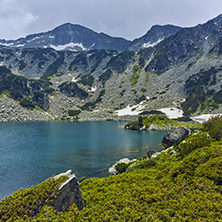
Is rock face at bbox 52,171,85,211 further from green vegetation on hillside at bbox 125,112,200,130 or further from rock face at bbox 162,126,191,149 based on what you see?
green vegetation on hillside at bbox 125,112,200,130

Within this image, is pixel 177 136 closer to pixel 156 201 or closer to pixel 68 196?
pixel 156 201

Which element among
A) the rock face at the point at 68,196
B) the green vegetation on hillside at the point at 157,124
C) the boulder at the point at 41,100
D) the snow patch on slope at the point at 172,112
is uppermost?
the boulder at the point at 41,100

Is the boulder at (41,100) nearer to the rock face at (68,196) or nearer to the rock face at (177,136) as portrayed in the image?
the rock face at (177,136)

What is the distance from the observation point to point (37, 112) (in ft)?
538

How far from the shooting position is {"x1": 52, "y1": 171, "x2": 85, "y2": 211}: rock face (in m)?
12.7

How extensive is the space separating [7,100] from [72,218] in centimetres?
18169

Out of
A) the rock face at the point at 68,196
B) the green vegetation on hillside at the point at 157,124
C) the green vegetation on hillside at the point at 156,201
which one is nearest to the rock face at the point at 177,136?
the green vegetation on hillside at the point at 156,201

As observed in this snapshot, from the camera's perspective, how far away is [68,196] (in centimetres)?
1323

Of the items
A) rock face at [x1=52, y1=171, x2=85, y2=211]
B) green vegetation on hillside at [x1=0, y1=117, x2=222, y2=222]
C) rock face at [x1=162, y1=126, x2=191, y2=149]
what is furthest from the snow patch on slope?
rock face at [x1=52, y1=171, x2=85, y2=211]

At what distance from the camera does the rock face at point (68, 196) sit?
41.7ft

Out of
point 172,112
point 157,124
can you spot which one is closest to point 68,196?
point 157,124

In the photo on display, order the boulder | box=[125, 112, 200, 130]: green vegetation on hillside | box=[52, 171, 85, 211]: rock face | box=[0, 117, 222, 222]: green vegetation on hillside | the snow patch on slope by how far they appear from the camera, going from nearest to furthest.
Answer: box=[0, 117, 222, 222]: green vegetation on hillside
box=[52, 171, 85, 211]: rock face
box=[125, 112, 200, 130]: green vegetation on hillside
the snow patch on slope
the boulder

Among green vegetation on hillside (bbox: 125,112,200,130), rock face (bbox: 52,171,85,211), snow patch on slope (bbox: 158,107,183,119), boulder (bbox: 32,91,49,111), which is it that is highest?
boulder (bbox: 32,91,49,111)

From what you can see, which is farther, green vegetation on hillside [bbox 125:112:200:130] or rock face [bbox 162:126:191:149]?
green vegetation on hillside [bbox 125:112:200:130]
